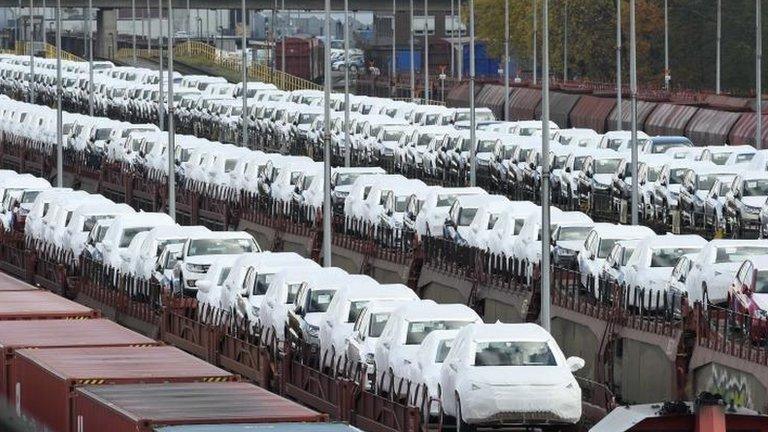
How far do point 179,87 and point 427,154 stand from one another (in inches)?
1429

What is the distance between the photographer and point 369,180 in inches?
2291

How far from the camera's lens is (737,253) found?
3941 cm


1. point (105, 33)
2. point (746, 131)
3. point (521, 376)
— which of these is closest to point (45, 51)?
point (105, 33)

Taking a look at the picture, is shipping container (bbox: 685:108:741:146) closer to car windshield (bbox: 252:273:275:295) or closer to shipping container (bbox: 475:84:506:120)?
shipping container (bbox: 475:84:506:120)

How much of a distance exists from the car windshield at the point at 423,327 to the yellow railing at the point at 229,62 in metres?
102

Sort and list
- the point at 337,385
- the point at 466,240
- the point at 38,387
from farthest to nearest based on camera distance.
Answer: the point at 466,240
the point at 337,385
the point at 38,387

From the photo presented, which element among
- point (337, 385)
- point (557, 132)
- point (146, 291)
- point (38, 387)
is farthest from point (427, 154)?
point (38, 387)

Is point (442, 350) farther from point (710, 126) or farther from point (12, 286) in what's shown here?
point (710, 126)

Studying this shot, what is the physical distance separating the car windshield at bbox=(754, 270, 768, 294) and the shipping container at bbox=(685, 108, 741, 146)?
46.3 meters

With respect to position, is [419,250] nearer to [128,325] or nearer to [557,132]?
[128,325]

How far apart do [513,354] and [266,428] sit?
7568mm

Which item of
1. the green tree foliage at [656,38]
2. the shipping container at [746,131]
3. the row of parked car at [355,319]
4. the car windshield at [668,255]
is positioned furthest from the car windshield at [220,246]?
the green tree foliage at [656,38]

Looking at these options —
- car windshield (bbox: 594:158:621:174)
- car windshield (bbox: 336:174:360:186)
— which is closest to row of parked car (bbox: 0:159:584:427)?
car windshield (bbox: 336:174:360:186)

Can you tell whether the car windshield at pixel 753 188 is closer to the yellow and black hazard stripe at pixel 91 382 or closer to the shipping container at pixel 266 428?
the yellow and black hazard stripe at pixel 91 382
